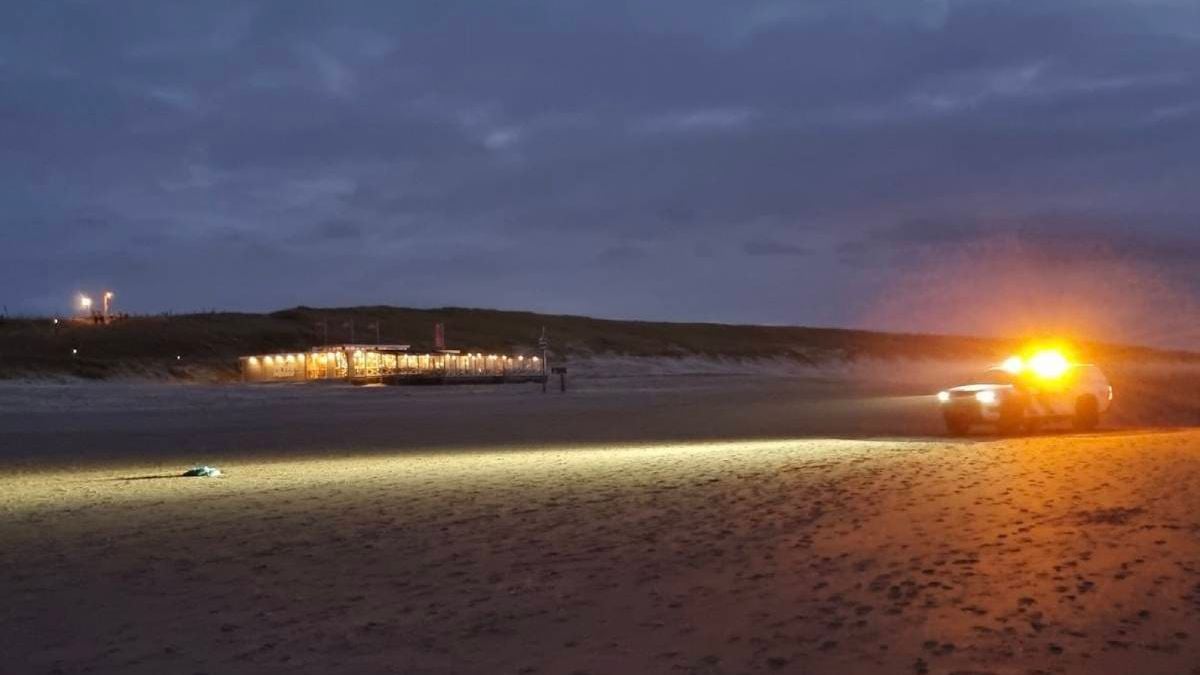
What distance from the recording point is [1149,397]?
42.1 meters

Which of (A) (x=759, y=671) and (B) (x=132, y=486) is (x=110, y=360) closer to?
(B) (x=132, y=486)

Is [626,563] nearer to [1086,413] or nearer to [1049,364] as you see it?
[1049,364]

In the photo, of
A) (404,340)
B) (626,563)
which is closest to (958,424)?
(626,563)

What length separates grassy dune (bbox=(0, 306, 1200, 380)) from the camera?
65812 millimetres

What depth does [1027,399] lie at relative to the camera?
24250mm

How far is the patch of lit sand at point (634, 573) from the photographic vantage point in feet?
23.2

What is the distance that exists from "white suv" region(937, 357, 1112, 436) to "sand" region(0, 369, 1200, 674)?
4.35 m

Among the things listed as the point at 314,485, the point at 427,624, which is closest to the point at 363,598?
the point at 427,624

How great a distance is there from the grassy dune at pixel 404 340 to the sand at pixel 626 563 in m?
45.1

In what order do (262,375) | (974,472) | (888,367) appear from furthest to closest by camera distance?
(888,367)
(262,375)
(974,472)

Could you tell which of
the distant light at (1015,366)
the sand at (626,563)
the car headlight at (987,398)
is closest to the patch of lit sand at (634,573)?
the sand at (626,563)

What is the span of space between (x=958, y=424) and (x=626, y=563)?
16.6 meters

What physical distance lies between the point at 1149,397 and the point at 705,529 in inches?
1443

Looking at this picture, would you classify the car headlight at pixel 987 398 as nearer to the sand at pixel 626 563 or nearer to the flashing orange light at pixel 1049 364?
the flashing orange light at pixel 1049 364
